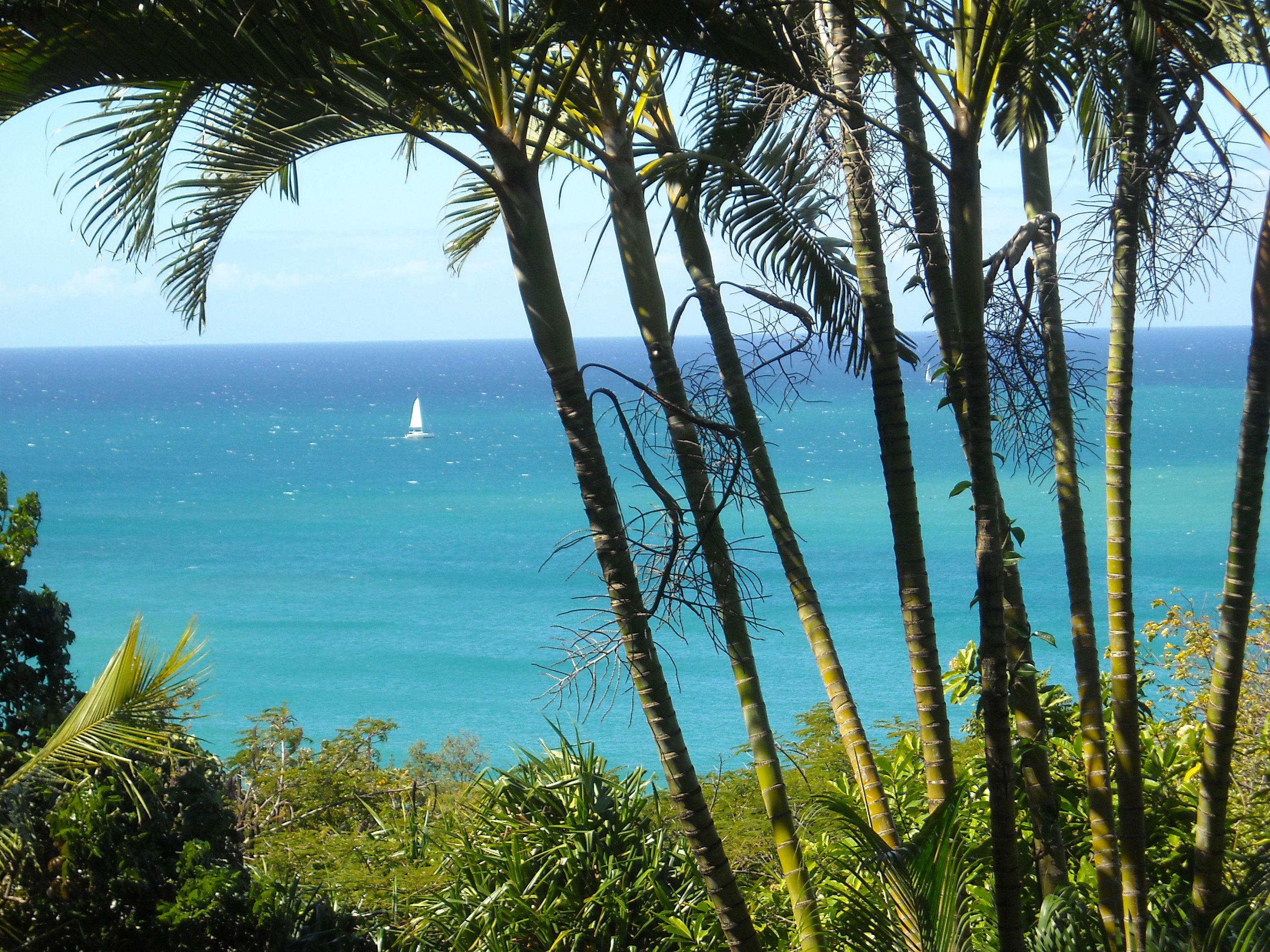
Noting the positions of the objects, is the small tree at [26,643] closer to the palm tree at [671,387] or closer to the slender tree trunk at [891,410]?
the palm tree at [671,387]

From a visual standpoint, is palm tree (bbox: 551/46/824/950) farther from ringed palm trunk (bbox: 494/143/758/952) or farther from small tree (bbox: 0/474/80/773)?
small tree (bbox: 0/474/80/773)

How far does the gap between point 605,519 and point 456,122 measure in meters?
1.20

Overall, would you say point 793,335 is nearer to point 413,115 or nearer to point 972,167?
point 972,167

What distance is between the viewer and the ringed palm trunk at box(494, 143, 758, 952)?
282 centimetres

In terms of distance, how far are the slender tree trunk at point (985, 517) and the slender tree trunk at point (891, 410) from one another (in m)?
0.24

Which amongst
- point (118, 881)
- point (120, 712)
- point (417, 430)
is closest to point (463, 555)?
point (417, 430)

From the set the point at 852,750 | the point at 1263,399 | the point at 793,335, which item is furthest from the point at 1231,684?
the point at 793,335

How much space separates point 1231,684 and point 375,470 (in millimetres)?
57364

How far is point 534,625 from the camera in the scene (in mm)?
28859

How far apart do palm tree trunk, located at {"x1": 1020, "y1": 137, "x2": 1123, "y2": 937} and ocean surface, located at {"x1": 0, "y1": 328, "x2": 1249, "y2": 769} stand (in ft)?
0.78

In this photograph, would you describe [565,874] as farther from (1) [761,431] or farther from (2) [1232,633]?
(2) [1232,633]

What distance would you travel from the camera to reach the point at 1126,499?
12.9 feet

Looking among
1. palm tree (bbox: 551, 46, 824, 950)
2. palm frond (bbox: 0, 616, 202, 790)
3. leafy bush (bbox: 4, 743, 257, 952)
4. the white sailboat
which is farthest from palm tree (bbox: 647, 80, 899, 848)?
the white sailboat

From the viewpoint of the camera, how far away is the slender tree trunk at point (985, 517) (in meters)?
2.75
